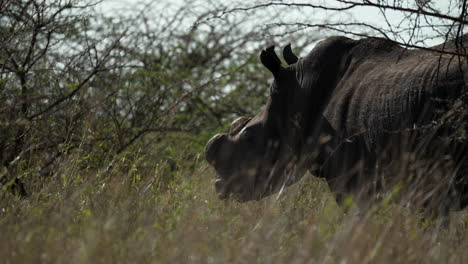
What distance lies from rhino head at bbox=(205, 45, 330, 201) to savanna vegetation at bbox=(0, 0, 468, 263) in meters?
0.17

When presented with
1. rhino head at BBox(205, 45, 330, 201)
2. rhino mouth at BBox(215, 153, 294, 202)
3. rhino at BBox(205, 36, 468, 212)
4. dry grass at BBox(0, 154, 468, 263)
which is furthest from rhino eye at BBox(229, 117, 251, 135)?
dry grass at BBox(0, 154, 468, 263)

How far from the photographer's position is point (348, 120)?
4.87 meters

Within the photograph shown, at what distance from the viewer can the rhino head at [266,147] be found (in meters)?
5.54

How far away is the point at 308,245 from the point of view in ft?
9.89

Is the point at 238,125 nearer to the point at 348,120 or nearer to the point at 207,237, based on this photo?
the point at 348,120

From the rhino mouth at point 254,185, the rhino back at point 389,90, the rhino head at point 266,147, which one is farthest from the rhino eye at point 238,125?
the rhino back at point 389,90

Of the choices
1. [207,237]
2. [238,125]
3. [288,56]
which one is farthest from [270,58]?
[207,237]

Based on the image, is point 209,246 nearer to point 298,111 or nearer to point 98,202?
point 98,202

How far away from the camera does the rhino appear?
426 cm

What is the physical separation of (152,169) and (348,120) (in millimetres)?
2073

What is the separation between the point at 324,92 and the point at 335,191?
37.3 inches

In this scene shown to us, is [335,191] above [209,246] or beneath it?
beneath

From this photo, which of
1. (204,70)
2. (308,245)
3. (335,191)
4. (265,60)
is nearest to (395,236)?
(308,245)

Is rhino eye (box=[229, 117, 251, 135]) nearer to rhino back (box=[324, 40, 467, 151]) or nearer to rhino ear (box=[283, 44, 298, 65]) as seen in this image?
rhino ear (box=[283, 44, 298, 65])
